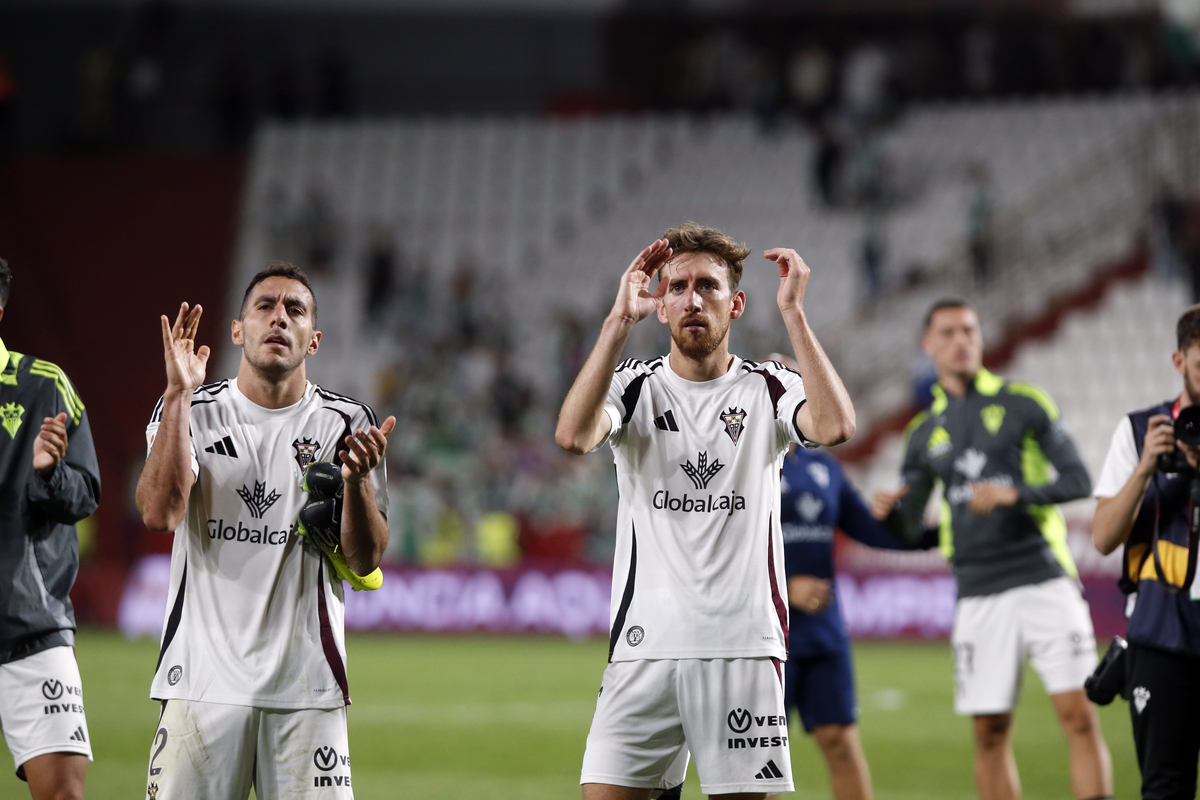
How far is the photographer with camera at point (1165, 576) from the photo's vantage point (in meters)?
5.36

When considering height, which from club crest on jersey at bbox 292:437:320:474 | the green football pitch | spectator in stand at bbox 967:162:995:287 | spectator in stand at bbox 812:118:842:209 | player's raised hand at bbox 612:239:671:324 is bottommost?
the green football pitch

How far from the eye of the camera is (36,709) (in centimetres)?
529

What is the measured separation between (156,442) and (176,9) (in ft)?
98.9

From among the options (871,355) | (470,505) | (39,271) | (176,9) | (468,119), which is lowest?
(470,505)

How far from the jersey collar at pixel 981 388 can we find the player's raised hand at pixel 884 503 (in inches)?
30.0

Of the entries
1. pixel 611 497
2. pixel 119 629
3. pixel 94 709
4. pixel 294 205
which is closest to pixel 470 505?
pixel 611 497

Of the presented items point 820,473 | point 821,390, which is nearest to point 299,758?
point 821,390

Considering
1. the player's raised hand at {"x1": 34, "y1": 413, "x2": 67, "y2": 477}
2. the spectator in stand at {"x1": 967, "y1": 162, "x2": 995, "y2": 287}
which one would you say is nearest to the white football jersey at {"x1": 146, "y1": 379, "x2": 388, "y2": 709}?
the player's raised hand at {"x1": 34, "y1": 413, "x2": 67, "y2": 477}

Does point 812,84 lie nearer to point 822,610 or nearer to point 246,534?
point 822,610

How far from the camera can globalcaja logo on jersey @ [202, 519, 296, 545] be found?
4875 millimetres

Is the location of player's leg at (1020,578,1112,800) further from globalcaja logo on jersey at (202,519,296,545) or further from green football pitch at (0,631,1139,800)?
globalcaja logo on jersey at (202,519,296,545)

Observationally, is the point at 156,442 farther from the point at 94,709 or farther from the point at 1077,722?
the point at 94,709

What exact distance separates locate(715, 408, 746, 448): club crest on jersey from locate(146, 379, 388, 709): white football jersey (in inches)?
48.4

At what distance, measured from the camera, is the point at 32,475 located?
5270 mm
